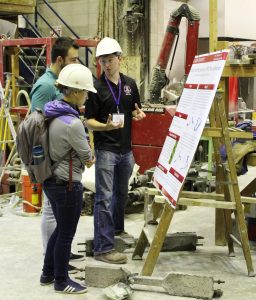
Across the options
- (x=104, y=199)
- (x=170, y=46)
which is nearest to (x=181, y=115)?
(x=104, y=199)

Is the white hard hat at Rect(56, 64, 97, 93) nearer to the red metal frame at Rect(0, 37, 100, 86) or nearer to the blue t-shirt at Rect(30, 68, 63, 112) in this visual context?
the blue t-shirt at Rect(30, 68, 63, 112)

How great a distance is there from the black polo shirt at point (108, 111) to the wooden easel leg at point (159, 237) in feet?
2.74

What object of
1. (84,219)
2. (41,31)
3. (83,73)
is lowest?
(84,219)

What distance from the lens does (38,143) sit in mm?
3574

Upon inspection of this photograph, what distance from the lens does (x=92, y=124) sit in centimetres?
421

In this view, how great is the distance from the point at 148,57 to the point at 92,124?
257 inches

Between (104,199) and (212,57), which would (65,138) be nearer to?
(104,199)

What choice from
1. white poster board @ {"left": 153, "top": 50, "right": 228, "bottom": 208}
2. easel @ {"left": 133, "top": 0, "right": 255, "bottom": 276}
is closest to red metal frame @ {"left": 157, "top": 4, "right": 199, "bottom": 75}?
easel @ {"left": 133, "top": 0, "right": 255, "bottom": 276}

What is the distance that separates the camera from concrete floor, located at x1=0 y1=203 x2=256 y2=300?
377 centimetres

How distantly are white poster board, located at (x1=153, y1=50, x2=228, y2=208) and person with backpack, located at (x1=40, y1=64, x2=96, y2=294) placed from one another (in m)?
0.58

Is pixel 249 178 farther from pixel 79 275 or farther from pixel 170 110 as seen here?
pixel 79 275

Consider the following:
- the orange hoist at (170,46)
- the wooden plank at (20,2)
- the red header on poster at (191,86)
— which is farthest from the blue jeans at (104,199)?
the wooden plank at (20,2)

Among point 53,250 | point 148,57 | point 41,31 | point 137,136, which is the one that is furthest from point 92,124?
point 41,31

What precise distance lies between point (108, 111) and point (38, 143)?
906 millimetres
